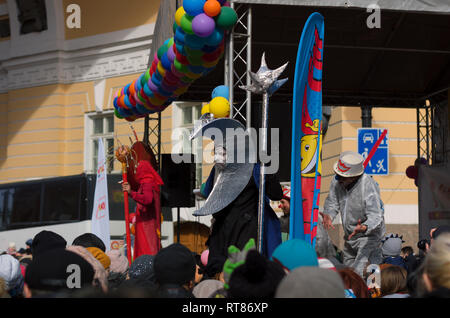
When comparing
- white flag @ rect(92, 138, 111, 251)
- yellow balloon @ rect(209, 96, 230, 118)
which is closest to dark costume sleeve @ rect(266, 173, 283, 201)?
yellow balloon @ rect(209, 96, 230, 118)

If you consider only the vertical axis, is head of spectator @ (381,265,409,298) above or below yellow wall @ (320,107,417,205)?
below

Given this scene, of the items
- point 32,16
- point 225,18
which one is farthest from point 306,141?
point 32,16

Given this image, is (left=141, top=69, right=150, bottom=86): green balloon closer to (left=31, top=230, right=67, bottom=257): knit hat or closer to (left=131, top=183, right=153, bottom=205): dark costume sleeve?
(left=131, top=183, right=153, bottom=205): dark costume sleeve

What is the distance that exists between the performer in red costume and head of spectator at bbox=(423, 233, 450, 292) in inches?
220

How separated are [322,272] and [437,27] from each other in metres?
7.65

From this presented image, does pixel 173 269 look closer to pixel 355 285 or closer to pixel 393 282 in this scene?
pixel 355 285

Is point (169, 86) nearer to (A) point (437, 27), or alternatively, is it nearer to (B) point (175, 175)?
(B) point (175, 175)

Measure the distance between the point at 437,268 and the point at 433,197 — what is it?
7970mm

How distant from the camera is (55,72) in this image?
18.6 m

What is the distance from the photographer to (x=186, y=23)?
6.35 metres

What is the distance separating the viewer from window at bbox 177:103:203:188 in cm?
1558

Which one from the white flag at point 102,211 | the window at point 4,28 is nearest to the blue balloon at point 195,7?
the white flag at point 102,211

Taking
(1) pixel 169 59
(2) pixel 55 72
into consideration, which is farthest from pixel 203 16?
(2) pixel 55 72

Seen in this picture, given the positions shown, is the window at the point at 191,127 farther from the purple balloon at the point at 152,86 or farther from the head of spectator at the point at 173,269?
the head of spectator at the point at 173,269
